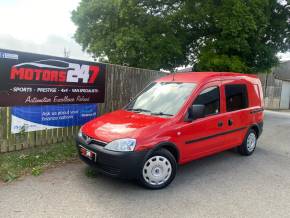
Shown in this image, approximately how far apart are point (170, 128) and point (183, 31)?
12910mm

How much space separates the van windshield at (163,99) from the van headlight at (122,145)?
106 cm

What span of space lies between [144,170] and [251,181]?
2.09 metres

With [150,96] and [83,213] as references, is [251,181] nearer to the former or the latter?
[150,96]

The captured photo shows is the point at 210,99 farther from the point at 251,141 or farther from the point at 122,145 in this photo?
the point at 122,145

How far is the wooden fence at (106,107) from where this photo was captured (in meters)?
5.98

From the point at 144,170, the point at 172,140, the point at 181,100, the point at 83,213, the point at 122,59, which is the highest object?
the point at 122,59

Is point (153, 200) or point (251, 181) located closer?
point (153, 200)

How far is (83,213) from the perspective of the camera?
382cm

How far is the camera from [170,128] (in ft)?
15.7

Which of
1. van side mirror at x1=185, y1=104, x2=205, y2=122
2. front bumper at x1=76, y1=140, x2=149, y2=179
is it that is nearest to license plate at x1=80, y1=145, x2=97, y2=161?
front bumper at x1=76, y1=140, x2=149, y2=179

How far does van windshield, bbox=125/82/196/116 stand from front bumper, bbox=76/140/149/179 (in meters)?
1.16

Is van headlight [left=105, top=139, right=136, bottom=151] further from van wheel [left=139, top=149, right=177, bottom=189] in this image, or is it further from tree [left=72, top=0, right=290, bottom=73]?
tree [left=72, top=0, right=290, bottom=73]

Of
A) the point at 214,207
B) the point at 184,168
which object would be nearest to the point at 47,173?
the point at 184,168

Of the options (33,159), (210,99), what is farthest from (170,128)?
(33,159)
